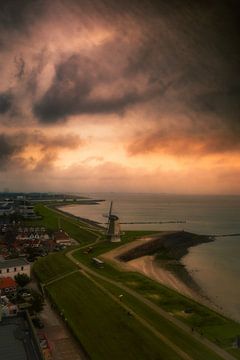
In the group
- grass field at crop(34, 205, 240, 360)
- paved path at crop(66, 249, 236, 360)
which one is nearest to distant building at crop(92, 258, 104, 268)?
paved path at crop(66, 249, 236, 360)

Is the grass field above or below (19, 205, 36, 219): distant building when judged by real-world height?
below

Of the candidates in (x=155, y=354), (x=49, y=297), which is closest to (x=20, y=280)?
(x=49, y=297)

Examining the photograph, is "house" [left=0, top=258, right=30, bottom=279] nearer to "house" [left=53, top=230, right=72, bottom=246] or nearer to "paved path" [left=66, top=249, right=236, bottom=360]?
"paved path" [left=66, top=249, right=236, bottom=360]

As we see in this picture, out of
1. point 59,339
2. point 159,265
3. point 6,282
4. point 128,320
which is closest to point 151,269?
point 159,265

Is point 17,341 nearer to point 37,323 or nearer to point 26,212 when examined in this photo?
point 37,323

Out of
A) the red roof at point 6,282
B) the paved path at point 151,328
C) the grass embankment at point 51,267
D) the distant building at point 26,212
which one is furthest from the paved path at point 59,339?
the distant building at point 26,212

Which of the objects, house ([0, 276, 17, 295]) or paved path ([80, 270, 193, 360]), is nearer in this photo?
paved path ([80, 270, 193, 360])

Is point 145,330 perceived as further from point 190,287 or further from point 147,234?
point 147,234
